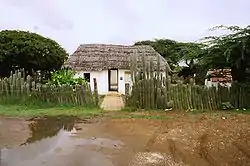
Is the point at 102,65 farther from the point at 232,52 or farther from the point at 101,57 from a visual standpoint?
the point at 232,52

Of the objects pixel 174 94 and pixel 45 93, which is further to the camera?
pixel 45 93

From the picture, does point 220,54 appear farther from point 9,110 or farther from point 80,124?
point 9,110

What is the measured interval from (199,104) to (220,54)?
2.59 meters

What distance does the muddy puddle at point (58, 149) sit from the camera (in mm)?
8094

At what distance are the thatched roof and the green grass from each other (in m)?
12.7

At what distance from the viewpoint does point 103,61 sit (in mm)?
31641

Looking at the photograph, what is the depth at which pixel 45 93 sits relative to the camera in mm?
18812

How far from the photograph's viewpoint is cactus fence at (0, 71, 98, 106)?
728 inches

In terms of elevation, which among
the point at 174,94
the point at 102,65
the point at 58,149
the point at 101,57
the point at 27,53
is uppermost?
the point at 101,57

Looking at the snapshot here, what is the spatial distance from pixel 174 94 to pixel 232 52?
327 centimetres

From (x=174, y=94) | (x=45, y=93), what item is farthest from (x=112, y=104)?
(x=174, y=94)

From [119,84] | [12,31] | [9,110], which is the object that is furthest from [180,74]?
[9,110]

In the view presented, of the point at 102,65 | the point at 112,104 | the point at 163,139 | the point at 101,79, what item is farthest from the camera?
the point at 102,65

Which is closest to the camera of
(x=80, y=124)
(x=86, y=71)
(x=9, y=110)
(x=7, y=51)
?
(x=80, y=124)
